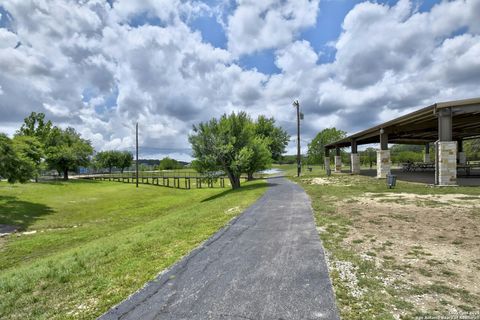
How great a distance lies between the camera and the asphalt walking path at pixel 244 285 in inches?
130

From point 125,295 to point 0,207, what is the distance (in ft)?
76.5

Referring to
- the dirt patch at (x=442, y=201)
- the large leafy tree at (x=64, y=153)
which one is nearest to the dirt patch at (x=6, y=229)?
the dirt patch at (x=442, y=201)

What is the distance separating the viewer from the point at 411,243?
5.53 metres

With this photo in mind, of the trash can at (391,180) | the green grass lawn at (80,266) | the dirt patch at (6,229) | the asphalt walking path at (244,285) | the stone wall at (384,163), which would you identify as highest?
the stone wall at (384,163)

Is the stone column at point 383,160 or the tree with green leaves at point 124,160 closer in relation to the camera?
the stone column at point 383,160

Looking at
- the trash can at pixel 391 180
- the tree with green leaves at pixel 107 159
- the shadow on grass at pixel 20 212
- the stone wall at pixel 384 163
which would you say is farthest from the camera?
the tree with green leaves at pixel 107 159

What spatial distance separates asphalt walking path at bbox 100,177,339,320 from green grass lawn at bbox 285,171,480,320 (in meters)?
0.37

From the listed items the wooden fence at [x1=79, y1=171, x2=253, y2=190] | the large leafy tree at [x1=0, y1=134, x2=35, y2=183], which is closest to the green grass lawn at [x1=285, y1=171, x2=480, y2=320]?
the large leafy tree at [x1=0, y1=134, x2=35, y2=183]

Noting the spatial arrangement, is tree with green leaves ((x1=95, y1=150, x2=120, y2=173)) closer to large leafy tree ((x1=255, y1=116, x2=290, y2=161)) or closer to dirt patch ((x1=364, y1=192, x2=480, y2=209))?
large leafy tree ((x1=255, y1=116, x2=290, y2=161))

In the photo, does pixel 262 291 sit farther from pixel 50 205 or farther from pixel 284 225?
pixel 50 205

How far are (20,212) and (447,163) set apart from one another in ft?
97.0

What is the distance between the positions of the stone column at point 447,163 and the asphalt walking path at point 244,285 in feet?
42.1

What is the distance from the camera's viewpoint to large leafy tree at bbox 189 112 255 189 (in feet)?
76.6

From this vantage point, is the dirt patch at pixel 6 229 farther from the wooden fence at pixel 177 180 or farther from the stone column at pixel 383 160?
the stone column at pixel 383 160
